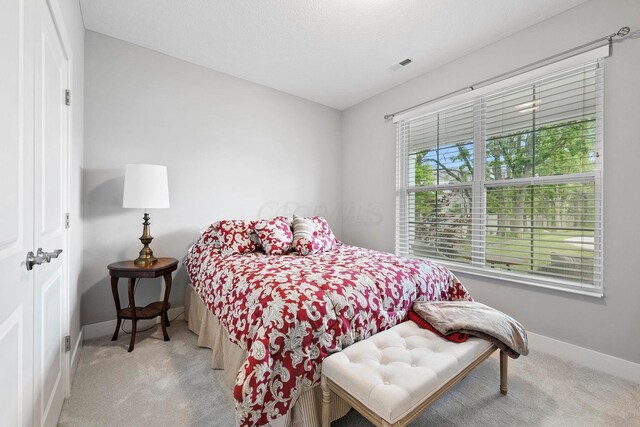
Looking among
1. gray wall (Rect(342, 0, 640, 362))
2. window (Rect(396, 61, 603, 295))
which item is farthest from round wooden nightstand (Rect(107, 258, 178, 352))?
gray wall (Rect(342, 0, 640, 362))

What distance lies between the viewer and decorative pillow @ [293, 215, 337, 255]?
99.7 inches

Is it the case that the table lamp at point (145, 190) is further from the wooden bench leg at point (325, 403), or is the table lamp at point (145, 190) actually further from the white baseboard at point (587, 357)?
the white baseboard at point (587, 357)

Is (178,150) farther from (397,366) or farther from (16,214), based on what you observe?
(397,366)

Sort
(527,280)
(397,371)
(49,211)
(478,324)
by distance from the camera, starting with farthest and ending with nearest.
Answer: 1. (527,280)
2. (478,324)
3. (49,211)
4. (397,371)

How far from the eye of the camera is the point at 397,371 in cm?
117

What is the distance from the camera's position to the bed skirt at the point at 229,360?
1.32m

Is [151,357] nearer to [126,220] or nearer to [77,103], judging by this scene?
[126,220]

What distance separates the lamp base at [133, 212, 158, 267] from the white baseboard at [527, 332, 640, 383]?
3170 millimetres

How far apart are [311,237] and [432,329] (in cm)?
135

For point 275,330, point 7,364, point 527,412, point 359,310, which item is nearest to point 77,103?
point 7,364

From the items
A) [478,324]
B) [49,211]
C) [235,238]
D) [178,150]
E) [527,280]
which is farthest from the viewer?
[178,150]

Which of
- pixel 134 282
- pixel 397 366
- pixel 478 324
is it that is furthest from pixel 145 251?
pixel 478 324

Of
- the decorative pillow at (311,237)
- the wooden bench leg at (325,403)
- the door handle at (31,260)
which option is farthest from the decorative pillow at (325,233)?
the door handle at (31,260)

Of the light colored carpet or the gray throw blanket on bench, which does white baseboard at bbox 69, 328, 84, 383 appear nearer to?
the light colored carpet
